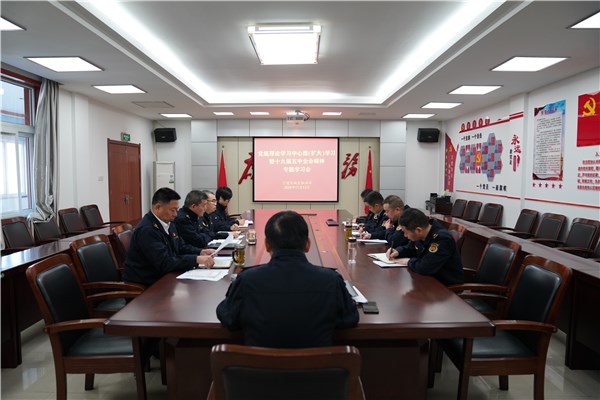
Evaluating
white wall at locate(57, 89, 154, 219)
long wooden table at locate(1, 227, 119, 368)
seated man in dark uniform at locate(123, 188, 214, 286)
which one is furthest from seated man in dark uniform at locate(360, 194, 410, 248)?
white wall at locate(57, 89, 154, 219)

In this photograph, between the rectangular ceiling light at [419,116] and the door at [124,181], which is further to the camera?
the rectangular ceiling light at [419,116]

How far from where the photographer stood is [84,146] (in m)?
6.06

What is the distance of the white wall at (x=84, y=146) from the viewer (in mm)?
5707

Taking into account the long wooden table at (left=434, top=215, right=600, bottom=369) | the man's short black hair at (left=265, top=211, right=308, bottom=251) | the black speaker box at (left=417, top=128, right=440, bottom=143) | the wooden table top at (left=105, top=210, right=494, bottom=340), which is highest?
the black speaker box at (left=417, top=128, right=440, bottom=143)

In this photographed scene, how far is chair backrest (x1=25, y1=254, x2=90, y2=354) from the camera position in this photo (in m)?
1.87

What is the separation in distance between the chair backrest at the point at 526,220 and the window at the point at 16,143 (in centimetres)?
681

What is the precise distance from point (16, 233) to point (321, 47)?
3937 mm

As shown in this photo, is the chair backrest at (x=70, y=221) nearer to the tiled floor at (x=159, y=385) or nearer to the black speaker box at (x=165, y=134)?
the tiled floor at (x=159, y=385)

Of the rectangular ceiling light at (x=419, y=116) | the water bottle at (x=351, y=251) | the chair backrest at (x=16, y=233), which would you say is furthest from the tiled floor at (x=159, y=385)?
the rectangular ceiling light at (x=419, y=116)

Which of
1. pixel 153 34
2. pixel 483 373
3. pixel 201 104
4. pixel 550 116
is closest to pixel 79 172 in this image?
pixel 201 104

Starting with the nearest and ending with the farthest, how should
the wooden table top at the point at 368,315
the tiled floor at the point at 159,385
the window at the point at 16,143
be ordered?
1. the wooden table top at the point at 368,315
2. the tiled floor at the point at 159,385
3. the window at the point at 16,143

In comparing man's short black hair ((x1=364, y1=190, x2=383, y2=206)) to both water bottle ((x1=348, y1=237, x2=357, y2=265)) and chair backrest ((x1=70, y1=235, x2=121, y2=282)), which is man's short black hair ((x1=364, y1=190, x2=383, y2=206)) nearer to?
water bottle ((x1=348, y1=237, x2=357, y2=265))

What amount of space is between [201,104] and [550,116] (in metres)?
5.48

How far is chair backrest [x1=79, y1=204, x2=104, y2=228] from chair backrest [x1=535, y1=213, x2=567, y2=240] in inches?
246
